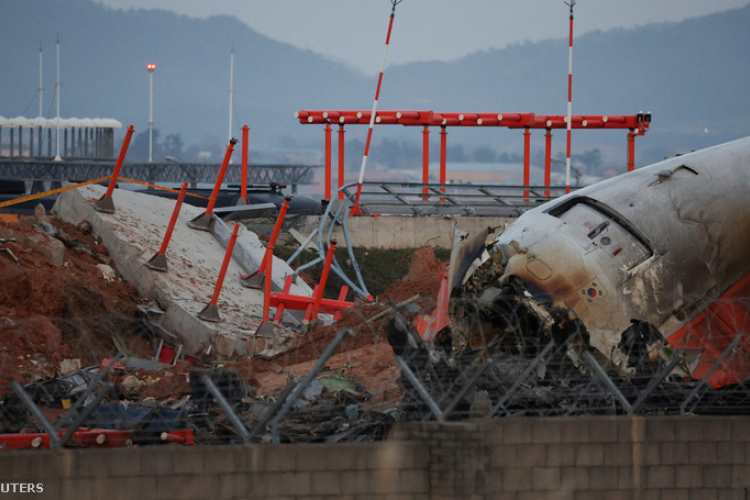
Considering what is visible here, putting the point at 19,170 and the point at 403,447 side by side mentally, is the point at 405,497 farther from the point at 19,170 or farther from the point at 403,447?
the point at 19,170

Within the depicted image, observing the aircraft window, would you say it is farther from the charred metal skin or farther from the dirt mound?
the dirt mound

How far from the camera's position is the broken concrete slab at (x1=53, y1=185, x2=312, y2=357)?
14.8 m

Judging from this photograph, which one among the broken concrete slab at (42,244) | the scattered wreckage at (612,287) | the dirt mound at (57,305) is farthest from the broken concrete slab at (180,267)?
the scattered wreckage at (612,287)

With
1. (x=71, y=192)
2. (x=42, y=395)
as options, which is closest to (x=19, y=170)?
(x=71, y=192)

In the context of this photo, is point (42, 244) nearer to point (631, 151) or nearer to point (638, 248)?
point (638, 248)

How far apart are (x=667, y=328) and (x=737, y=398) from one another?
4.53 ft

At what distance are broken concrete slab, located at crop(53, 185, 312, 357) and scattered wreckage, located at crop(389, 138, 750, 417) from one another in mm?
4864

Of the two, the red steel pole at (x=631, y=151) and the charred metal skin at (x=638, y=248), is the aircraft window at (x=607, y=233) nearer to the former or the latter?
the charred metal skin at (x=638, y=248)

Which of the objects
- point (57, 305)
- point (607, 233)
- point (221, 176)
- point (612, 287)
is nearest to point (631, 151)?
point (221, 176)

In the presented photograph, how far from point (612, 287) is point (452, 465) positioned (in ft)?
11.7

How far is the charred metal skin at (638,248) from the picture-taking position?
1001 cm

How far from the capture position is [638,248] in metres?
10.3

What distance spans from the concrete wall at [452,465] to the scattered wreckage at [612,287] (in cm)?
138

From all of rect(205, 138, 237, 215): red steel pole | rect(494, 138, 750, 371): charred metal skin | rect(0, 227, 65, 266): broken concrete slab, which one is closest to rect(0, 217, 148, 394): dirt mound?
rect(0, 227, 65, 266): broken concrete slab
